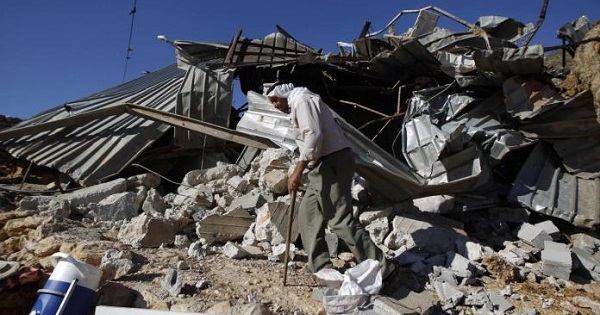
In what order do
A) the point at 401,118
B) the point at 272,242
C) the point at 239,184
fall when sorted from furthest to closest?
the point at 401,118 < the point at 239,184 < the point at 272,242

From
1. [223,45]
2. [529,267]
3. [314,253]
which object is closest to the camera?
[314,253]

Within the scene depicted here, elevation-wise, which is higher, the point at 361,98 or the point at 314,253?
the point at 361,98

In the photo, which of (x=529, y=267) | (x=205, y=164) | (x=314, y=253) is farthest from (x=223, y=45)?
(x=529, y=267)

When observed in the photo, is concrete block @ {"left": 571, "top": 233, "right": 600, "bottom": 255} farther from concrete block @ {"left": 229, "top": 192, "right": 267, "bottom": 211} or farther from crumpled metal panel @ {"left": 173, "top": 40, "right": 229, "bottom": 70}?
crumpled metal panel @ {"left": 173, "top": 40, "right": 229, "bottom": 70}

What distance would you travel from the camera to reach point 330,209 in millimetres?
3158

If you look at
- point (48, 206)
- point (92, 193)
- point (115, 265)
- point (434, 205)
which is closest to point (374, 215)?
point (434, 205)

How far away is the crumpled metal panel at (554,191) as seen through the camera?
427 centimetres

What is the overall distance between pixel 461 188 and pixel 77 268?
3.71 meters

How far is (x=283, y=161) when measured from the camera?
15.9ft

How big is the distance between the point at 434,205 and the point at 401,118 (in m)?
1.76

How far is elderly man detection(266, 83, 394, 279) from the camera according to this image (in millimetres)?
3014

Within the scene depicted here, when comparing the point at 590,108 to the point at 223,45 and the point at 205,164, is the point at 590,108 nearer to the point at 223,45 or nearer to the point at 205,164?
the point at 205,164

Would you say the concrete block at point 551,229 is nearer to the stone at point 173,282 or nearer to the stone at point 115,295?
the stone at point 173,282

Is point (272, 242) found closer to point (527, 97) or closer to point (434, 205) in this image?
point (434, 205)
